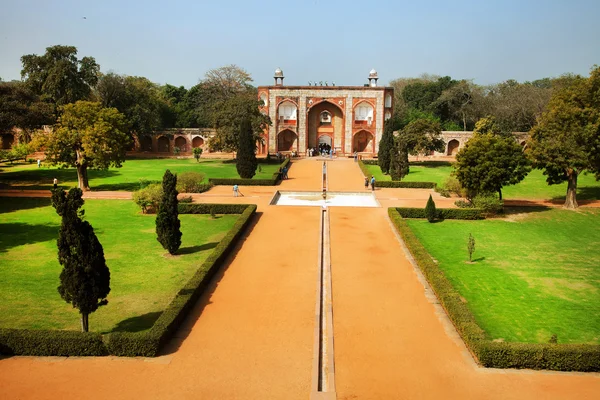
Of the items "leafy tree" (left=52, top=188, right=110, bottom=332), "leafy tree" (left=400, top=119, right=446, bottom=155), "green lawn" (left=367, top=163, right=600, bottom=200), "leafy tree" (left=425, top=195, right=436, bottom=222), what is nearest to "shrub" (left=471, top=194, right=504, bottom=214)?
"leafy tree" (left=425, top=195, right=436, bottom=222)

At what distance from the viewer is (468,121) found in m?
66.5

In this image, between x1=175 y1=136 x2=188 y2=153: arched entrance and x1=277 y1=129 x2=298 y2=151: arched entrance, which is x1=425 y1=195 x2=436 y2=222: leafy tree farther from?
x1=175 y1=136 x2=188 y2=153: arched entrance

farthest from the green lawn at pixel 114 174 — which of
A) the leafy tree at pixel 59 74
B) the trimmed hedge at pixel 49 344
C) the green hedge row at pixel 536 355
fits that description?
the green hedge row at pixel 536 355

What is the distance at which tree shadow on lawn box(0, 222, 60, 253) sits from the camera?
19.0 meters

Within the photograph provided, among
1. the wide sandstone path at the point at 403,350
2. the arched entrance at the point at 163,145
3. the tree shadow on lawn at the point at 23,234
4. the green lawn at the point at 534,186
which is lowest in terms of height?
the wide sandstone path at the point at 403,350

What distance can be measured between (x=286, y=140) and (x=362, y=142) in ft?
29.4

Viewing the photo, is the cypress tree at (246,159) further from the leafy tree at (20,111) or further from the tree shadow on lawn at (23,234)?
the tree shadow on lawn at (23,234)

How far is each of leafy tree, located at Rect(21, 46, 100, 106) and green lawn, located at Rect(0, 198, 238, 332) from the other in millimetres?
23514

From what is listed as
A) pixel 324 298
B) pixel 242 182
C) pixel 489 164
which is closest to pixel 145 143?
pixel 242 182

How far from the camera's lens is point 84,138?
94.7 ft

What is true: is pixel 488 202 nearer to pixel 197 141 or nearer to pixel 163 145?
pixel 197 141

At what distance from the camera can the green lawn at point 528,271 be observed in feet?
41.5

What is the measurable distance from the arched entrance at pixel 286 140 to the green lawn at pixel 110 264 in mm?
32466

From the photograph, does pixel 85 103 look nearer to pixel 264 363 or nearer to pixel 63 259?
pixel 63 259
